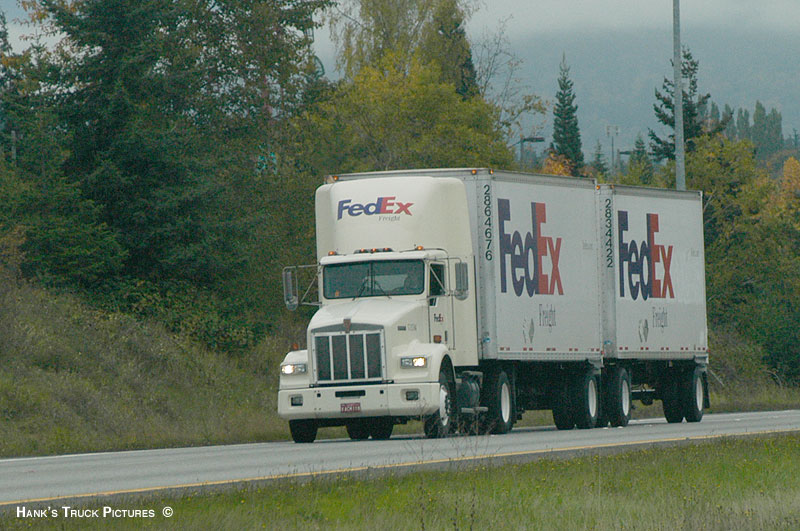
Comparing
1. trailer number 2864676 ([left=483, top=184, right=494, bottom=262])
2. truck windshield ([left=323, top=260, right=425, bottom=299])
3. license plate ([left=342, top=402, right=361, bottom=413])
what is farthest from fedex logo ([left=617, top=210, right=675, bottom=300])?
license plate ([left=342, top=402, right=361, bottom=413])

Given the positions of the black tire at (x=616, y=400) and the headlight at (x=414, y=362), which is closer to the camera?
the headlight at (x=414, y=362)

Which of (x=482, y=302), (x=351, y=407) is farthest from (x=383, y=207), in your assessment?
(x=351, y=407)

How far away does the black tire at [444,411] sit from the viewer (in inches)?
925

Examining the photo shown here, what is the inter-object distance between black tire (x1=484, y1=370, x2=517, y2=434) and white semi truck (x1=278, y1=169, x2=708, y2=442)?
30 mm

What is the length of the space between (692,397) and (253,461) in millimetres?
16846

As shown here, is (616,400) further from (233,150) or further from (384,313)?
(233,150)

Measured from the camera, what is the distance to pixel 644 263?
30.5m

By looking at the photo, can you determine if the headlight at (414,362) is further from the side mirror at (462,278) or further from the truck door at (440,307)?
the side mirror at (462,278)

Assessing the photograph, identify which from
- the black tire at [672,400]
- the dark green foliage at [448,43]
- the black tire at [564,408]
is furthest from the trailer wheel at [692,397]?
the dark green foliage at [448,43]

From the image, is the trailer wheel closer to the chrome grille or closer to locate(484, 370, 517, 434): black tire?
locate(484, 370, 517, 434): black tire

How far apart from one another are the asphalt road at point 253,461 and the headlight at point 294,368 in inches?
47.7

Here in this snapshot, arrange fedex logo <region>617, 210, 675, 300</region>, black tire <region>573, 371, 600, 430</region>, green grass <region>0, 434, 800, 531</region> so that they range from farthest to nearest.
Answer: fedex logo <region>617, 210, 675, 300</region> → black tire <region>573, 371, 600, 430</region> → green grass <region>0, 434, 800, 531</region>

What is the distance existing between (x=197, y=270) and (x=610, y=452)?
18.6 metres

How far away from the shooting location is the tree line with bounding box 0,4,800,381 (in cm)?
3375
